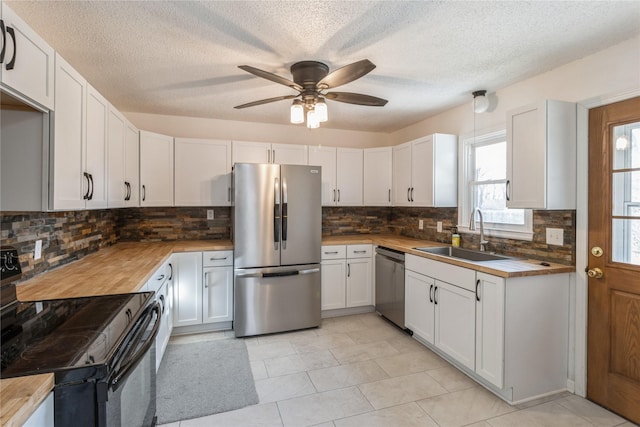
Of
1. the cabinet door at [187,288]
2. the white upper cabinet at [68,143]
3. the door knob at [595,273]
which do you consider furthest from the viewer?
the cabinet door at [187,288]

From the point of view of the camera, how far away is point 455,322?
2.53 m

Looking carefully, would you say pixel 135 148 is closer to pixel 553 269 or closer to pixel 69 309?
pixel 69 309

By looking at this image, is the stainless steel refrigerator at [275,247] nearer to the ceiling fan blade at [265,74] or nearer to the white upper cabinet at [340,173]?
the white upper cabinet at [340,173]

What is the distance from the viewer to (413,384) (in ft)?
7.70

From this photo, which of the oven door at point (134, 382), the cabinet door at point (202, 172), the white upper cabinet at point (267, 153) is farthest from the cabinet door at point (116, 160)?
the oven door at point (134, 382)

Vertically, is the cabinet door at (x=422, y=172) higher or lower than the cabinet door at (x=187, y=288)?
higher

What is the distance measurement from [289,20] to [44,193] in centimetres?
151

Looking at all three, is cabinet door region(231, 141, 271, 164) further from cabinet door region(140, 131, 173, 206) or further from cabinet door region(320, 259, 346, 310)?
cabinet door region(320, 259, 346, 310)

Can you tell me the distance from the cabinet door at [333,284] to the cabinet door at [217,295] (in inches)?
40.8

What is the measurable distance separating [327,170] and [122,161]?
222cm

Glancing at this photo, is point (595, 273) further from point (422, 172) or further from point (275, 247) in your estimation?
point (275, 247)

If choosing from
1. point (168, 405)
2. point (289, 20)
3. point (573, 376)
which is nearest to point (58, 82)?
point (289, 20)

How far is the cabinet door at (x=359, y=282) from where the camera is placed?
12.3 ft

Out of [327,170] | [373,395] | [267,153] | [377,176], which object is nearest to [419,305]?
[373,395]
